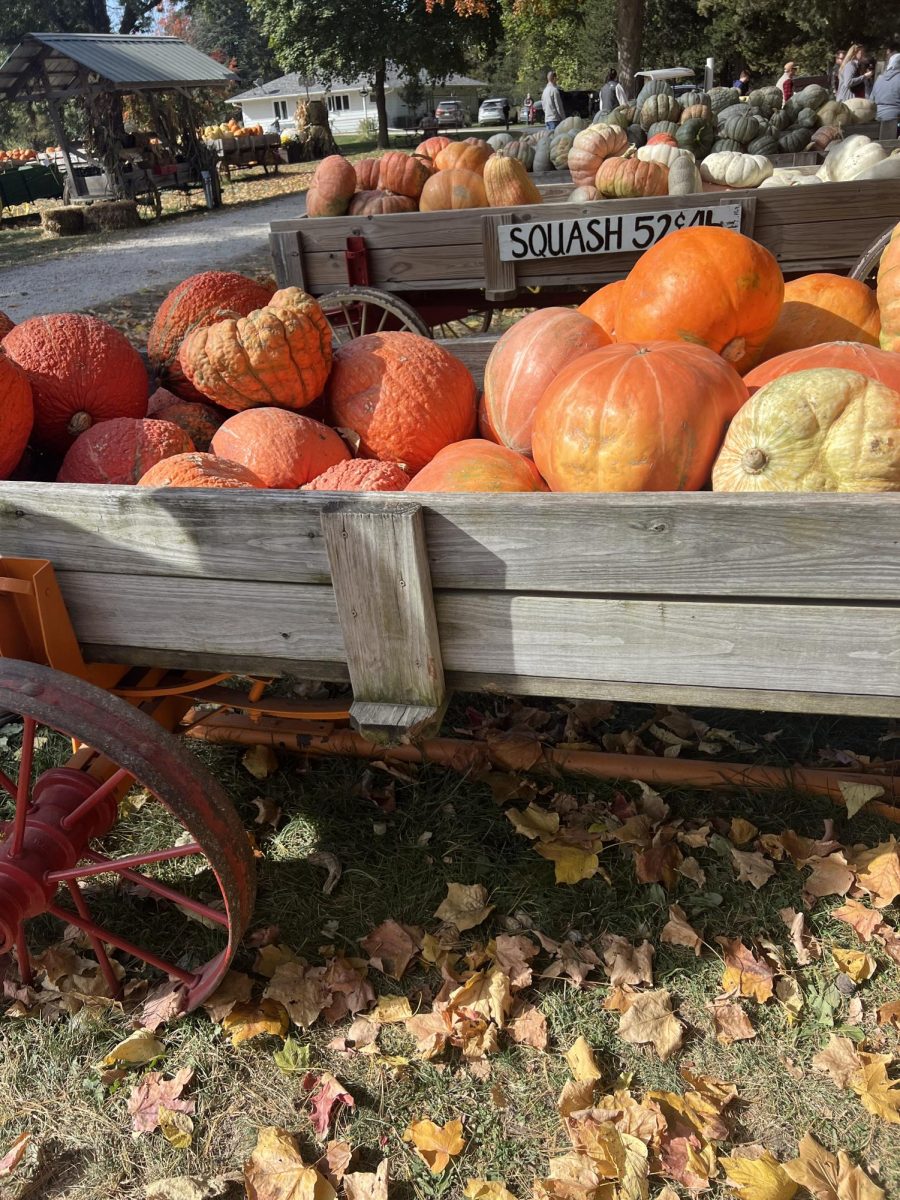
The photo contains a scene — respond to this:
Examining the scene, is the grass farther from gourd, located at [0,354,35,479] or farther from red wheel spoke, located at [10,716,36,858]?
gourd, located at [0,354,35,479]

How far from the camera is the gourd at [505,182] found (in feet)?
17.1

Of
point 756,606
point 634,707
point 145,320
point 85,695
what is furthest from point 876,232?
point 145,320

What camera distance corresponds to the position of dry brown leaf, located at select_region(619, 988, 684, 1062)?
6.35ft

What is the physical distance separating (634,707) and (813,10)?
3631cm

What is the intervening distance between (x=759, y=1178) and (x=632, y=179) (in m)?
5.26

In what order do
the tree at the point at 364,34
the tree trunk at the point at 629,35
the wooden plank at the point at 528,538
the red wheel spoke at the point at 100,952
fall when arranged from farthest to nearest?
the tree at the point at 364,34 < the tree trunk at the point at 629,35 < the red wheel spoke at the point at 100,952 < the wooden plank at the point at 528,538

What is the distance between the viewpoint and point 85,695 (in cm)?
167

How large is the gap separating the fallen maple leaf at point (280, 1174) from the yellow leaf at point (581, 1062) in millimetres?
556

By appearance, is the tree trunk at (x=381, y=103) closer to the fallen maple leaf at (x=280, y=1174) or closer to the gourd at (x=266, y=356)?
the gourd at (x=266, y=356)

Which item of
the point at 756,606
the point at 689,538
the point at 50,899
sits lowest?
the point at 50,899

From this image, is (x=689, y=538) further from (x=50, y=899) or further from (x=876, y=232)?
(x=876, y=232)

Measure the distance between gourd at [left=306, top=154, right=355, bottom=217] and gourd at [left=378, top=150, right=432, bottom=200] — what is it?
25 centimetres

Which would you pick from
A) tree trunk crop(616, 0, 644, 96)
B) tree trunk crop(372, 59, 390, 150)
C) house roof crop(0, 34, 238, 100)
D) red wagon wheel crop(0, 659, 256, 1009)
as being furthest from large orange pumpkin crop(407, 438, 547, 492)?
tree trunk crop(372, 59, 390, 150)

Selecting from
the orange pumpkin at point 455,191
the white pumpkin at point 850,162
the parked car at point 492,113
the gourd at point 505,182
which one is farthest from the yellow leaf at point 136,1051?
the parked car at point 492,113
